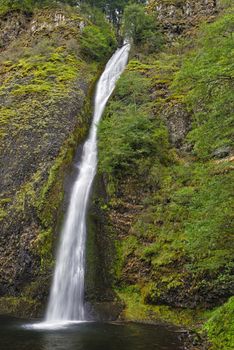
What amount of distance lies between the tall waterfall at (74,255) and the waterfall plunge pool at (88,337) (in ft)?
4.11

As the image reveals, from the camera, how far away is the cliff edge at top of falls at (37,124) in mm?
17328

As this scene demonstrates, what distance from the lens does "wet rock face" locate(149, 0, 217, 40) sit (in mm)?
35656

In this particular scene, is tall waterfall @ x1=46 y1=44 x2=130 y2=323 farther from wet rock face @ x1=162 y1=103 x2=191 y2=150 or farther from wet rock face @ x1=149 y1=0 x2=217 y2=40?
wet rock face @ x1=149 y1=0 x2=217 y2=40

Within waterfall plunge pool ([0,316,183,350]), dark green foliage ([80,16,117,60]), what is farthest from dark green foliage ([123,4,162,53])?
waterfall plunge pool ([0,316,183,350])

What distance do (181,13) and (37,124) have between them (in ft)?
67.7

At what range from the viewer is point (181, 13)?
36750 mm

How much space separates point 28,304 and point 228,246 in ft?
29.8

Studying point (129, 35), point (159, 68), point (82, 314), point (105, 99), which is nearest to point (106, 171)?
point (82, 314)

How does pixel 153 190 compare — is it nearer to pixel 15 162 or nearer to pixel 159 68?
pixel 15 162

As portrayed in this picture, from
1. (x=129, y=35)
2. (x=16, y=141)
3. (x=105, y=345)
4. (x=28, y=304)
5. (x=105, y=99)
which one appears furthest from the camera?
(x=129, y=35)

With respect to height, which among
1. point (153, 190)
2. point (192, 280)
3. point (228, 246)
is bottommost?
point (192, 280)

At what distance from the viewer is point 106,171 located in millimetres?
20406

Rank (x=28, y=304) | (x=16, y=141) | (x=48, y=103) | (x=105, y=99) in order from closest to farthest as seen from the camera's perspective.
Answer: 1. (x=28, y=304)
2. (x=16, y=141)
3. (x=48, y=103)
4. (x=105, y=99)

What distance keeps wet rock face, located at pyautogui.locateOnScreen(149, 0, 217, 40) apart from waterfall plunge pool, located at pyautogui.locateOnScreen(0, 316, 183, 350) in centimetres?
2896
